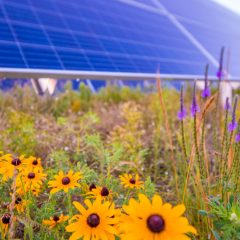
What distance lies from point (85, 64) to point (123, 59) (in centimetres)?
130

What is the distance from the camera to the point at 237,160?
6.01ft

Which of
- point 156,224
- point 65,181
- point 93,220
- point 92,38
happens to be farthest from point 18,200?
point 92,38

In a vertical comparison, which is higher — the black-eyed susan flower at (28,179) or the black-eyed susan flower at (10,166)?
the black-eyed susan flower at (10,166)

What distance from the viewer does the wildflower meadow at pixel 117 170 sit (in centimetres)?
120

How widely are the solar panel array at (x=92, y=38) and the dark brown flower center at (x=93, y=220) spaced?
324 cm

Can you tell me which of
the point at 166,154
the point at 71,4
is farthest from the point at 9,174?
the point at 71,4

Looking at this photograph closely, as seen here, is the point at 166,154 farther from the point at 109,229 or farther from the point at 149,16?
the point at 149,16

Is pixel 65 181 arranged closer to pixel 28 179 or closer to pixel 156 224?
pixel 28 179

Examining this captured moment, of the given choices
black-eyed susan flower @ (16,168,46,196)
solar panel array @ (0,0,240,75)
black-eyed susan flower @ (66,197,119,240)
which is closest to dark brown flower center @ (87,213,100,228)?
black-eyed susan flower @ (66,197,119,240)

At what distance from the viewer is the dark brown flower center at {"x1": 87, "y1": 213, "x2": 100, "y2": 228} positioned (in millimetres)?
1166

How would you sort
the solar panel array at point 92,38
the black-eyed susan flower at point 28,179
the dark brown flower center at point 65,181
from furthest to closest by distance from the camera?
the solar panel array at point 92,38
the black-eyed susan flower at point 28,179
the dark brown flower center at point 65,181

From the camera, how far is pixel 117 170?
270 cm

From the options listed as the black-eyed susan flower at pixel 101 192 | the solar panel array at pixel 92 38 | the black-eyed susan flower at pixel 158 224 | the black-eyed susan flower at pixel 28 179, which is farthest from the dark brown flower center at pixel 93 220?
the solar panel array at pixel 92 38

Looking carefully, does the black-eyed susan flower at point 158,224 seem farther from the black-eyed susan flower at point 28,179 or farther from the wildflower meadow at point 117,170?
the black-eyed susan flower at point 28,179
